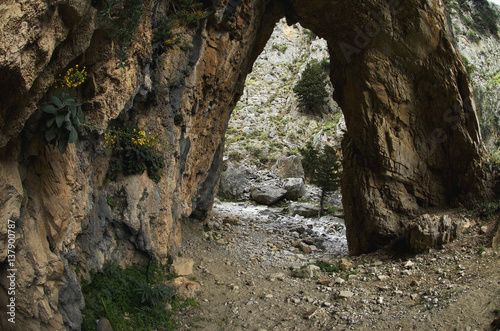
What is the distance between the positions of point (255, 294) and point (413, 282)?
11.9 ft

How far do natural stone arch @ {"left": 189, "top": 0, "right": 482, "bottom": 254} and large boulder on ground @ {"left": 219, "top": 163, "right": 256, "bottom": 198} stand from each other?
14739mm

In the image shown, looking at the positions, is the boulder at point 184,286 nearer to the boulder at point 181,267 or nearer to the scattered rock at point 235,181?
the boulder at point 181,267

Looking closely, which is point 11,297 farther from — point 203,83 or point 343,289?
point 203,83

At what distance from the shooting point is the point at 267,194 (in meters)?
23.9

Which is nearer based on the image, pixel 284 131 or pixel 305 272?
pixel 305 272

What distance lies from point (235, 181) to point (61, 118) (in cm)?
2265

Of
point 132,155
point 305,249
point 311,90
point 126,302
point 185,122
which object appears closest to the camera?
point 126,302

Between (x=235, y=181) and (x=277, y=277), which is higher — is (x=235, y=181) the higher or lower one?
the higher one

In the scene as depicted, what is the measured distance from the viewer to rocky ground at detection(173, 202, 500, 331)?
18.7ft

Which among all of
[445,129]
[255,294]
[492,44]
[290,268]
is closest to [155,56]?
[255,294]

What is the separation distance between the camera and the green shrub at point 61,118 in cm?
384

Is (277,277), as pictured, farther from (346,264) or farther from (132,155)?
(132,155)

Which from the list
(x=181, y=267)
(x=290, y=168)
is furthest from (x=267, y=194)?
(x=181, y=267)

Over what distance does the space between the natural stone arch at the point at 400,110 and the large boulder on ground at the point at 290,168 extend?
53.4ft
